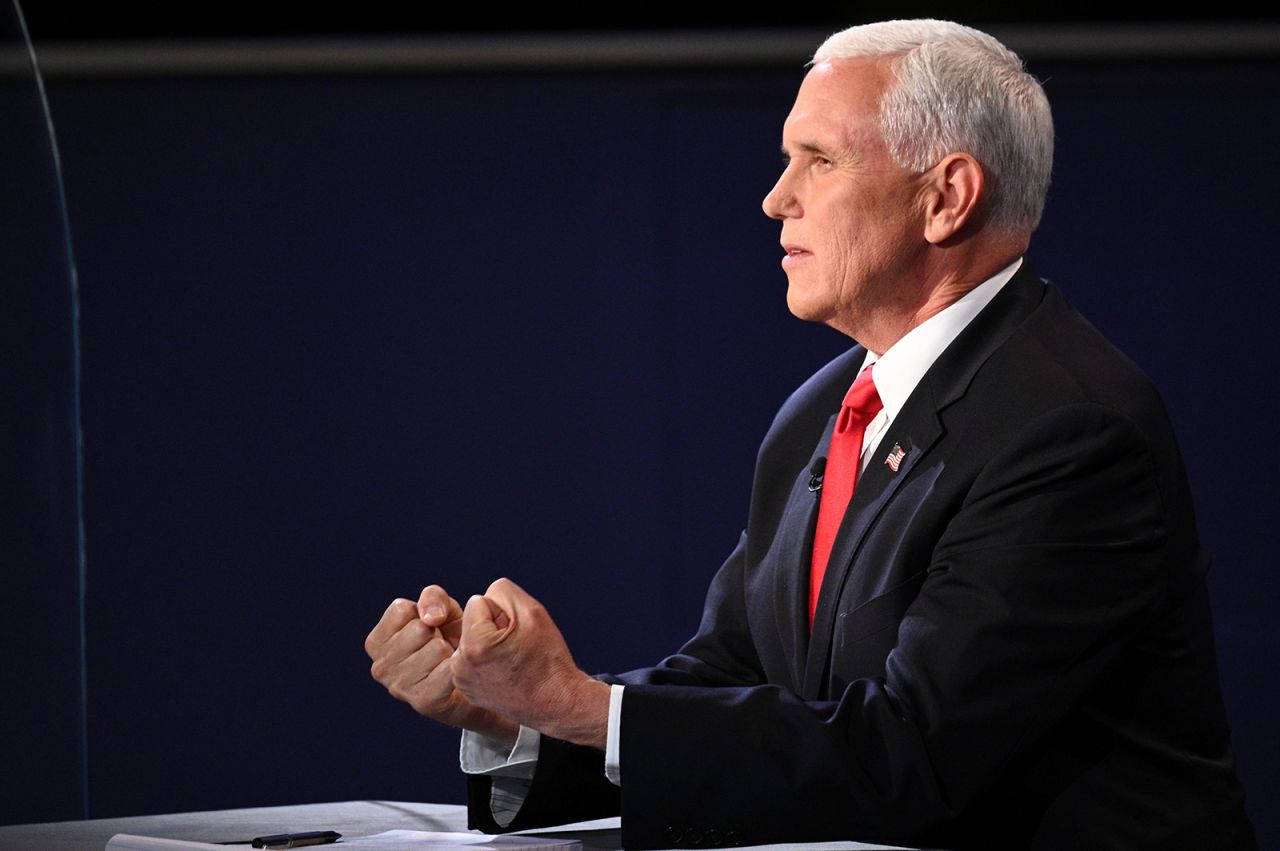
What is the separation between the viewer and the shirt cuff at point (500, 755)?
5.01 ft

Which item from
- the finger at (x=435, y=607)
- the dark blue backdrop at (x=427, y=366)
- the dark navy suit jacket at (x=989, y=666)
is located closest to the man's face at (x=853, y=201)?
the dark navy suit jacket at (x=989, y=666)

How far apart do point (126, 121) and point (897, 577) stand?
2.35 meters

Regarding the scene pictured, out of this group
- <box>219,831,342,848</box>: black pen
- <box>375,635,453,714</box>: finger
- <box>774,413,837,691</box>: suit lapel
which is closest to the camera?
<box>219,831,342,848</box>: black pen

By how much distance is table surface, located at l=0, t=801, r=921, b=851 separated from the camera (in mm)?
1350

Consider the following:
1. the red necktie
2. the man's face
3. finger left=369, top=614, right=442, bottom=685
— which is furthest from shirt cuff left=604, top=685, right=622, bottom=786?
the man's face

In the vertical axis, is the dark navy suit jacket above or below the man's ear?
below

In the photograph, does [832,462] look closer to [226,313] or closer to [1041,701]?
[1041,701]

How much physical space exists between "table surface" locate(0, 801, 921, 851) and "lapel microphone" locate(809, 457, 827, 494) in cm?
42

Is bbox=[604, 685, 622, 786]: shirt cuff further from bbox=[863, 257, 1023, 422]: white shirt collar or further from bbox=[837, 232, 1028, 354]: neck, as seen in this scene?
bbox=[837, 232, 1028, 354]: neck

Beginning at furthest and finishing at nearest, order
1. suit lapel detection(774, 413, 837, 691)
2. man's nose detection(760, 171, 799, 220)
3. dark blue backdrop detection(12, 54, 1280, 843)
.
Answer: dark blue backdrop detection(12, 54, 1280, 843), man's nose detection(760, 171, 799, 220), suit lapel detection(774, 413, 837, 691)

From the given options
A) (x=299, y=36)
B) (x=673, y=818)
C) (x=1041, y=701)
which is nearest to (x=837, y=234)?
(x=1041, y=701)

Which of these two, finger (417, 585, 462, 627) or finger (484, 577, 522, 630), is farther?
finger (417, 585, 462, 627)

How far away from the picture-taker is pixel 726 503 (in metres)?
3.25

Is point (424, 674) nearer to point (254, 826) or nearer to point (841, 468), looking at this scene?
point (254, 826)
